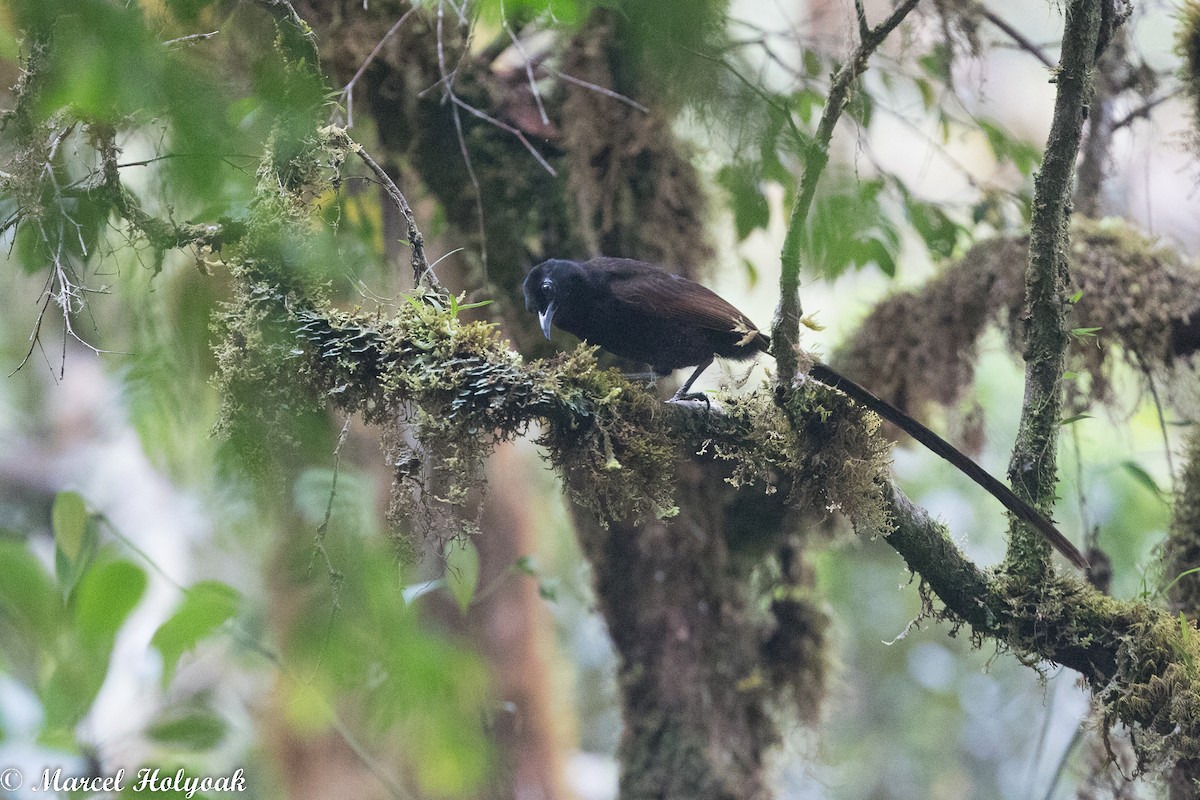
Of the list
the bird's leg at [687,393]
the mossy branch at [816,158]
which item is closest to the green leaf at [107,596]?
the bird's leg at [687,393]

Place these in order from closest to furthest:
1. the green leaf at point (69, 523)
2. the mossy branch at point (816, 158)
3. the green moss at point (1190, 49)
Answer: the mossy branch at point (816, 158) → the green leaf at point (69, 523) → the green moss at point (1190, 49)

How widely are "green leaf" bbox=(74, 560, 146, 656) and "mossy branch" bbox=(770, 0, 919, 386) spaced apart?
1.64m

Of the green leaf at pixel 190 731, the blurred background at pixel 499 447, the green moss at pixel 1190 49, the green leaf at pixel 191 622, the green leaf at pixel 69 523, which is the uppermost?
the green moss at pixel 1190 49

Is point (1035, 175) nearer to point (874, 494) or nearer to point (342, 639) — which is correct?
point (874, 494)

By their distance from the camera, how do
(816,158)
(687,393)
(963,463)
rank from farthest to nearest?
(687,393)
(963,463)
(816,158)

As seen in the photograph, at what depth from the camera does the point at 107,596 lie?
2.09 meters

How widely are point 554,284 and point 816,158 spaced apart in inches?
58.0

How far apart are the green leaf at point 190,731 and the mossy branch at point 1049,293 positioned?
2161 mm

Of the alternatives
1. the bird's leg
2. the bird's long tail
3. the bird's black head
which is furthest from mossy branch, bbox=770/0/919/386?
the bird's black head

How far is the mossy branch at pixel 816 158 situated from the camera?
1710 millimetres

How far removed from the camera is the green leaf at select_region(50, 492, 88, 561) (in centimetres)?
228

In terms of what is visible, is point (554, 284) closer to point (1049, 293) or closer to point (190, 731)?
point (1049, 293)

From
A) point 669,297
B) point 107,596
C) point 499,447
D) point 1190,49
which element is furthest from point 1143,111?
point 107,596

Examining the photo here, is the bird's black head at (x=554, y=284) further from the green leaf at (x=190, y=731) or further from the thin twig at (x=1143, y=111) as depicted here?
the thin twig at (x=1143, y=111)
